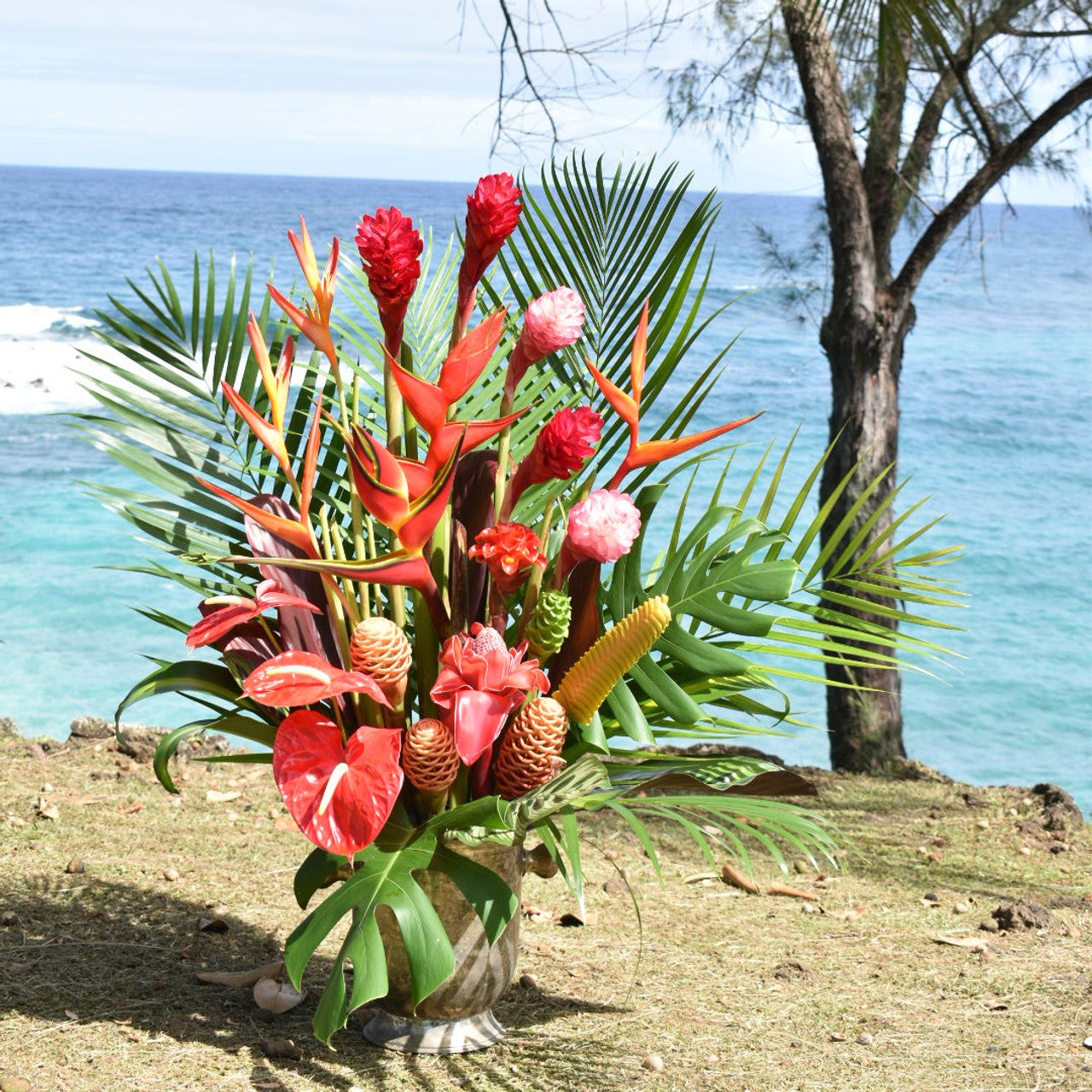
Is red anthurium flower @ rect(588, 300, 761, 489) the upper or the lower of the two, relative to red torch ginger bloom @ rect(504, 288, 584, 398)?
lower

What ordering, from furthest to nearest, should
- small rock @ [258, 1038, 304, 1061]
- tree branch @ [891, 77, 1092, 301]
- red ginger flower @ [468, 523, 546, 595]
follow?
tree branch @ [891, 77, 1092, 301] < small rock @ [258, 1038, 304, 1061] < red ginger flower @ [468, 523, 546, 595]

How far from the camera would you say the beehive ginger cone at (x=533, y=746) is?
4.42ft

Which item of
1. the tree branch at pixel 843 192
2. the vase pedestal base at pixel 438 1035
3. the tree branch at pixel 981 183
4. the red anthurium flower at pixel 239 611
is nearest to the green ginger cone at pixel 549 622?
the red anthurium flower at pixel 239 611

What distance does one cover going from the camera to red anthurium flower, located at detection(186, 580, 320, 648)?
1.28 metres

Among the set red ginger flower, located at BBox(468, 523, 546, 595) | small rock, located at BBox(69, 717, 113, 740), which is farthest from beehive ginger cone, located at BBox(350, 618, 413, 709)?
small rock, located at BBox(69, 717, 113, 740)

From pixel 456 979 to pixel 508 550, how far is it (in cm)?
58

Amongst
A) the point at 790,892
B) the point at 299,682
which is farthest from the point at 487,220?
the point at 790,892

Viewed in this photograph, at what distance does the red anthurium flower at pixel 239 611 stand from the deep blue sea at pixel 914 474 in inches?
12.8

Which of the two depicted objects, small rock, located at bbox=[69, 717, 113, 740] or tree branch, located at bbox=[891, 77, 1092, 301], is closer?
small rock, located at bbox=[69, 717, 113, 740]

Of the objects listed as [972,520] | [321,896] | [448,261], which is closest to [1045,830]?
[321,896]

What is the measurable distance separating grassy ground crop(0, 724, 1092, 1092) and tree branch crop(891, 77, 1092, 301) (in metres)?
1.89

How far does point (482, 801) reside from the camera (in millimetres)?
1319

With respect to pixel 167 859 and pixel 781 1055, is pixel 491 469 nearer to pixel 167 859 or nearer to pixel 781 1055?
pixel 781 1055

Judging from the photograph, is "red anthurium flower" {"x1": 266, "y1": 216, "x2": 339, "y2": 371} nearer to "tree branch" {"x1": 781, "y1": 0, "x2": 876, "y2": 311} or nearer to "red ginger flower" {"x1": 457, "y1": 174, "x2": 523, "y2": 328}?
"red ginger flower" {"x1": 457, "y1": 174, "x2": 523, "y2": 328}
